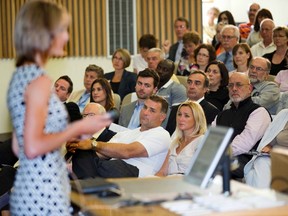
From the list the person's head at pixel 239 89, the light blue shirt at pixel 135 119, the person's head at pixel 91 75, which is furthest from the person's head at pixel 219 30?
the person's head at pixel 239 89

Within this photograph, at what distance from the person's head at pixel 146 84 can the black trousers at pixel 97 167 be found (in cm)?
135

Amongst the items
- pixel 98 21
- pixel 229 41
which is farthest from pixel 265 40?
pixel 98 21

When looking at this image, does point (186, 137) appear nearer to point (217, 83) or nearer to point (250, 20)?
point (217, 83)

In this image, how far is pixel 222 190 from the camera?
8.21 feet

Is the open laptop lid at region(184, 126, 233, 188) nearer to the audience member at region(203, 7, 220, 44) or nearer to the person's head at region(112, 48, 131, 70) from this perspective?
the person's head at region(112, 48, 131, 70)

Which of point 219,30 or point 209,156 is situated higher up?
point 219,30

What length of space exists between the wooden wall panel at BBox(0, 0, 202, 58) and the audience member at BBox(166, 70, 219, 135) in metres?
3.39

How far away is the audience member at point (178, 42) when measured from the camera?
770cm

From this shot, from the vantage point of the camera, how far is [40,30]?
221 cm

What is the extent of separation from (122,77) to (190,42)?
33.3 inches

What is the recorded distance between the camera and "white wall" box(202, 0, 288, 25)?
11.7 meters

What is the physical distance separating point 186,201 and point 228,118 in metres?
3.00

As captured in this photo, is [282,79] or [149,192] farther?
[282,79]

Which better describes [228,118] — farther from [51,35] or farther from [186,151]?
[51,35]
